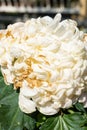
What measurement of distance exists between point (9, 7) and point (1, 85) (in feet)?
27.5

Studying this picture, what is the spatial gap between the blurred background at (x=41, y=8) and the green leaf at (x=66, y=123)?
785cm

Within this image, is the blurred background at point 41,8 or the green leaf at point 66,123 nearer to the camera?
the green leaf at point 66,123

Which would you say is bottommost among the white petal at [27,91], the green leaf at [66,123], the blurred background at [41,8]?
the blurred background at [41,8]

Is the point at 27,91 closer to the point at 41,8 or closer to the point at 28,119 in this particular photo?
the point at 28,119

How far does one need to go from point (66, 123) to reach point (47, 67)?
0.18 meters

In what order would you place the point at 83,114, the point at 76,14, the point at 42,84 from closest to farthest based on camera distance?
the point at 42,84, the point at 83,114, the point at 76,14

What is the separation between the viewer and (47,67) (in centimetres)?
127

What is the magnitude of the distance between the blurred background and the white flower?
784 cm

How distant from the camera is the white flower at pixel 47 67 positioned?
127 centimetres

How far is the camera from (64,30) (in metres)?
1.32

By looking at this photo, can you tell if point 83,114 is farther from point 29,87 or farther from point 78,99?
point 29,87

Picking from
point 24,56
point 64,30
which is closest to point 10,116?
point 24,56

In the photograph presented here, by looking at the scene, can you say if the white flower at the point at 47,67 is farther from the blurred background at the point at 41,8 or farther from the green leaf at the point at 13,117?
the blurred background at the point at 41,8

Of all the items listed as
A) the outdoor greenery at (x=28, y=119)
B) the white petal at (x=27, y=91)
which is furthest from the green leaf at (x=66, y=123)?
the white petal at (x=27, y=91)
